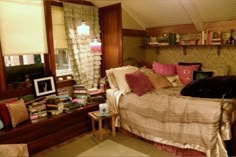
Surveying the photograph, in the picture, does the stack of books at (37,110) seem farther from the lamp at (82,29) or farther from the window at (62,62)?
the lamp at (82,29)

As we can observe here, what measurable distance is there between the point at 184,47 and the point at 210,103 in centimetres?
182

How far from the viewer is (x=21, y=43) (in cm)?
299

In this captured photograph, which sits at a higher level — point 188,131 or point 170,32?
point 170,32

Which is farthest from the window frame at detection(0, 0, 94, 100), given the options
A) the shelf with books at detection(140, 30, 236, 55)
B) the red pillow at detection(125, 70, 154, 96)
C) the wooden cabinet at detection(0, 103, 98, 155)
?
the shelf with books at detection(140, 30, 236, 55)

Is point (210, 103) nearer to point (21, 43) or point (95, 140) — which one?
point (95, 140)

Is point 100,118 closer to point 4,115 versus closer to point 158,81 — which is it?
point 158,81

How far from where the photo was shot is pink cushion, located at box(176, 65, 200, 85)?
334 centimetres

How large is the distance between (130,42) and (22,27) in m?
1.97

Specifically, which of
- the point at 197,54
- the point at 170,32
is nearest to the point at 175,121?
the point at 197,54

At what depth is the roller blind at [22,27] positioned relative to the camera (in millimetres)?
2805

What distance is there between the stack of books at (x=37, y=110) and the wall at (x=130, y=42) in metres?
1.71

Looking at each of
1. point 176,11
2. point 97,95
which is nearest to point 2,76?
point 97,95

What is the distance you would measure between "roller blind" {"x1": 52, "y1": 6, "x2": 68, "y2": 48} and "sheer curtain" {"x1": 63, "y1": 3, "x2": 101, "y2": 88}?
9 cm

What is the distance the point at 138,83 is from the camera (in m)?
2.98
